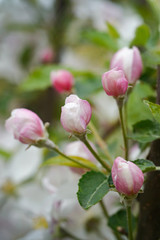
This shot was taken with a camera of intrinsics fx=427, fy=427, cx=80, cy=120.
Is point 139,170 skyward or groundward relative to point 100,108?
skyward

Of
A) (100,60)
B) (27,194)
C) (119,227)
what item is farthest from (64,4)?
(119,227)

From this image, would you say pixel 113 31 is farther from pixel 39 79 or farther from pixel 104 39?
pixel 39 79

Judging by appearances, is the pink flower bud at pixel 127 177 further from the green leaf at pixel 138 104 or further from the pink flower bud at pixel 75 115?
the green leaf at pixel 138 104

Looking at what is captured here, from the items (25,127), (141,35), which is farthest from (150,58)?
(25,127)

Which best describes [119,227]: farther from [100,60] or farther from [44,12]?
[44,12]

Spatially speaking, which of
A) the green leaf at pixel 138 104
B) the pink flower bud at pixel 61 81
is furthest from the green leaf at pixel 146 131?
the pink flower bud at pixel 61 81

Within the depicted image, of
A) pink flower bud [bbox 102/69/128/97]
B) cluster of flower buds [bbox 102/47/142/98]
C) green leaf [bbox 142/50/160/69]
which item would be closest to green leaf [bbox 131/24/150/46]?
green leaf [bbox 142/50/160/69]
